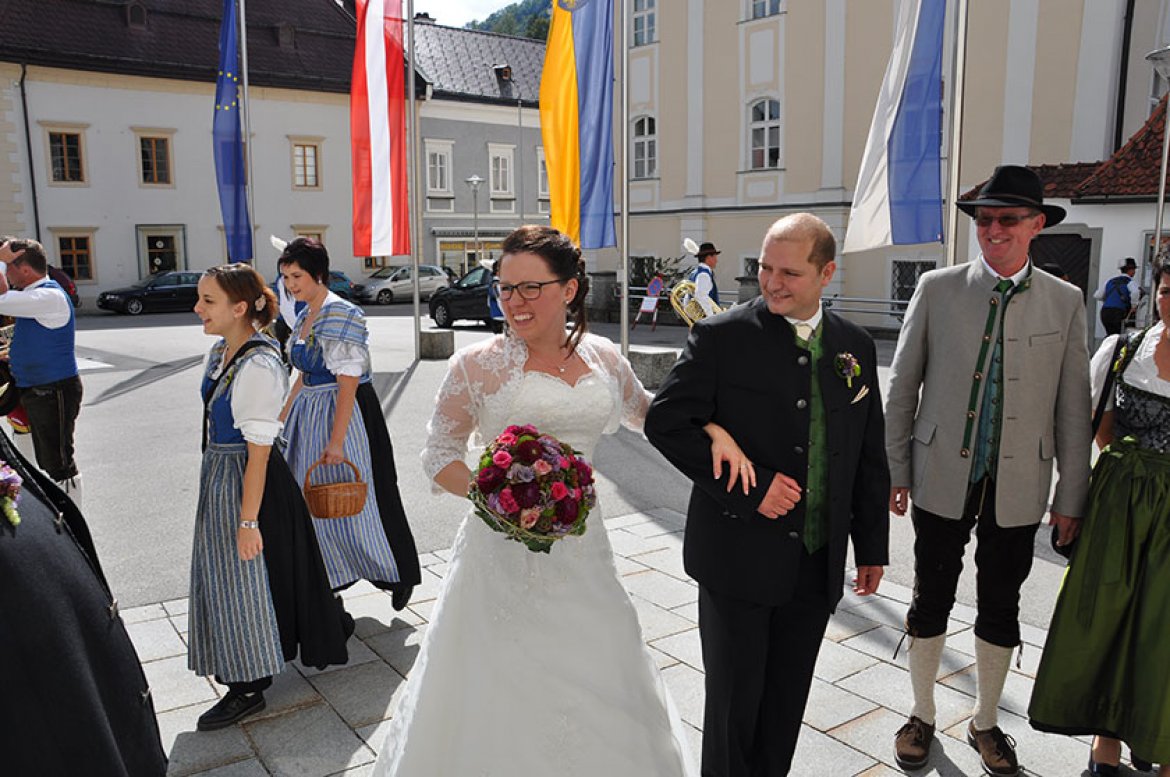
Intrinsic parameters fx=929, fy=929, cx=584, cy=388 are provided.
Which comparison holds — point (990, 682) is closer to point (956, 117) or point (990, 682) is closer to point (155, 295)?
point (956, 117)

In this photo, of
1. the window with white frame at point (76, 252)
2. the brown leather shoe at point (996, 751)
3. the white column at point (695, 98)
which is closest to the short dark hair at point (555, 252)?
the brown leather shoe at point (996, 751)

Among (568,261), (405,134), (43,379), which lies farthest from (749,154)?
(568,261)

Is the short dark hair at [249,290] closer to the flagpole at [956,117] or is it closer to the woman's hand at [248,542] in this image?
the woman's hand at [248,542]

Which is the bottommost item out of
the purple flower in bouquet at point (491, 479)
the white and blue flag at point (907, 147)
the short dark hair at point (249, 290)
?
the purple flower in bouquet at point (491, 479)

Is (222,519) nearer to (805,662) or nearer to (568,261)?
(568,261)

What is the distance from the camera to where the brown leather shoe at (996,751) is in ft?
11.4

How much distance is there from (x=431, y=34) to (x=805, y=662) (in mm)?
42677

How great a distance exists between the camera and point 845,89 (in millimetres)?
22484

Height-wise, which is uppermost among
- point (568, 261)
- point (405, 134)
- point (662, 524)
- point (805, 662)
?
point (405, 134)

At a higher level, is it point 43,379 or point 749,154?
point 749,154

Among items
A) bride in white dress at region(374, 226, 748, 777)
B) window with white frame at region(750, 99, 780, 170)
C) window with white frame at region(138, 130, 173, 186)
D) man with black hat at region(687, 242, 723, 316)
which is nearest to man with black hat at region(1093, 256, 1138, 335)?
man with black hat at region(687, 242, 723, 316)

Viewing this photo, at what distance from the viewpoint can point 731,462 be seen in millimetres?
2729

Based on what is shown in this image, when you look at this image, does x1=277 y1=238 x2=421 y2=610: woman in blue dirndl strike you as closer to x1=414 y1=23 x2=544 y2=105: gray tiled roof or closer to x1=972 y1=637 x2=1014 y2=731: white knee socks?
x1=972 y1=637 x2=1014 y2=731: white knee socks

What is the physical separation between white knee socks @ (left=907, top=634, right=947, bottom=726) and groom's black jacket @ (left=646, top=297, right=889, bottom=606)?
37.7 inches
